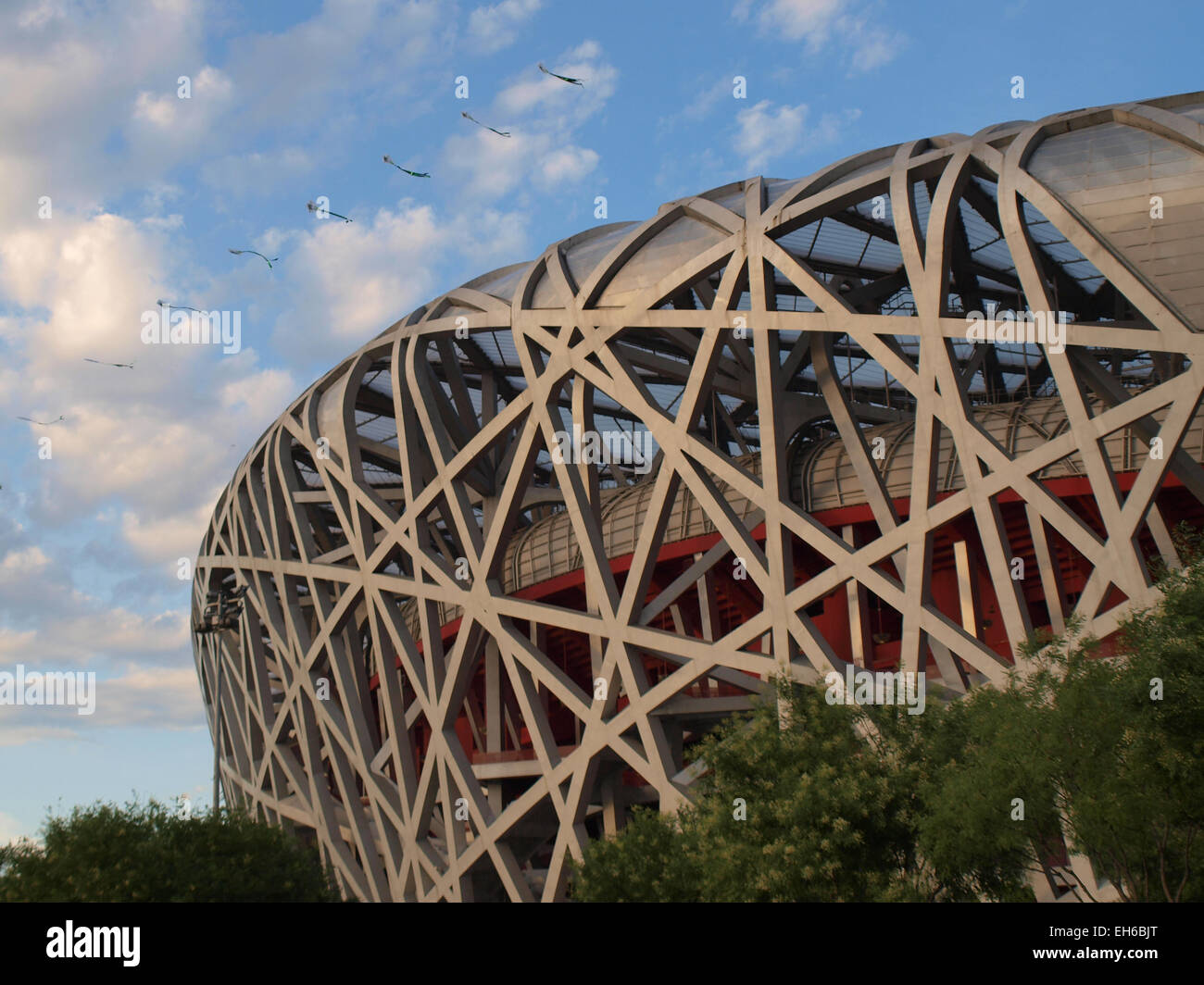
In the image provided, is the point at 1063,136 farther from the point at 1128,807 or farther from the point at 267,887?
the point at 267,887

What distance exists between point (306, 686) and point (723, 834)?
25.1 meters

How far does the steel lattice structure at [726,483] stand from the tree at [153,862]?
5369 millimetres

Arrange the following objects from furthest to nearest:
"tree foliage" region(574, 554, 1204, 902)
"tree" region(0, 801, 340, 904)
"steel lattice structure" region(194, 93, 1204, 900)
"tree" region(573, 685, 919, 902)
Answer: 1. "tree" region(0, 801, 340, 904)
2. "steel lattice structure" region(194, 93, 1204, 900)
3. "tree" region(573, 685, 919, 902)
4. "tree foliage" region(574, 554, 1204, 902)

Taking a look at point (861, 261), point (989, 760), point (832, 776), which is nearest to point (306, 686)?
point (861, 261)

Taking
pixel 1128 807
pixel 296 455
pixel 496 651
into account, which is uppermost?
pixel 296 455

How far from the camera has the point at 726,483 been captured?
108 ft

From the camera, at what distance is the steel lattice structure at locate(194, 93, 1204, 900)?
22750mm

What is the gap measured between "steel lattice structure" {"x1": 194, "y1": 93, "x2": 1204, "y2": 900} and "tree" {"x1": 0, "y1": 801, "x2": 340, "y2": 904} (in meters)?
5.37

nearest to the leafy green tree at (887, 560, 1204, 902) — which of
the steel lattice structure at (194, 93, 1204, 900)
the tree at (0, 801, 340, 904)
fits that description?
the steel lattice structure at (194, 93, 1204, 900)

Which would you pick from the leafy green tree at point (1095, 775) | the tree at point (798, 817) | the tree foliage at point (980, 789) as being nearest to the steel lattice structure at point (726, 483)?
the tree foliage at point (980, 789)

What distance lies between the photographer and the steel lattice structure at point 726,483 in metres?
22.8

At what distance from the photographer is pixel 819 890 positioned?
1672cm

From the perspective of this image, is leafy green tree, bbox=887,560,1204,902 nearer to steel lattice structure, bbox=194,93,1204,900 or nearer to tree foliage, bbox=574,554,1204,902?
tree foliage, bbox=574,554,1204,902

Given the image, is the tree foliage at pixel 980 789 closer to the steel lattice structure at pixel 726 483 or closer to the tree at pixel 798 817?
the tree at pixel 798 817
